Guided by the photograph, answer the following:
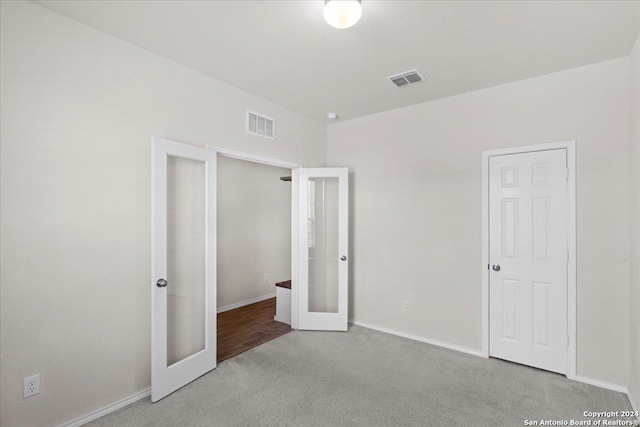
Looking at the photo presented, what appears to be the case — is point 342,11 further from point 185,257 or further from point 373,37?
point 185,257

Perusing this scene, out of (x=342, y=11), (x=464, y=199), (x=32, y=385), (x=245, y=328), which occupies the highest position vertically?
(x=342, y=11)

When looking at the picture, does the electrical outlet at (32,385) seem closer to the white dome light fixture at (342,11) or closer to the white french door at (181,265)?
the white french door at (181,265)

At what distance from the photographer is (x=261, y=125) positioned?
3.65 metres

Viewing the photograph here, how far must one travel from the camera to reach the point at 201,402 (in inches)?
97.8

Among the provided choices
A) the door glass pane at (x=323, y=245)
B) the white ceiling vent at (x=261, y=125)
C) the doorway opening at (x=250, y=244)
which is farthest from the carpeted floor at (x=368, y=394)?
the white ceiling vent at (x=261, y=125)

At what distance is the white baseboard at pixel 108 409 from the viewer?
2209 mm

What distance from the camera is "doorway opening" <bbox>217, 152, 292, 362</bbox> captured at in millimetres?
4684

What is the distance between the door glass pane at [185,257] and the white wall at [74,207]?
19cm

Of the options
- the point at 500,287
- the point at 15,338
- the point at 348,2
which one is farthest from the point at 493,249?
the point at 15,338

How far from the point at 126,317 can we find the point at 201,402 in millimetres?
917

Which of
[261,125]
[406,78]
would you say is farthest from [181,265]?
[406,78]

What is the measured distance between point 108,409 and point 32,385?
0.57 meters

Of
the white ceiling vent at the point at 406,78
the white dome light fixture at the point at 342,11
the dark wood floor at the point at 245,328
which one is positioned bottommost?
the dark wood floor at the point at 245,328

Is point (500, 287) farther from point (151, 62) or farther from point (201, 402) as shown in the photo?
point (151, 62)
